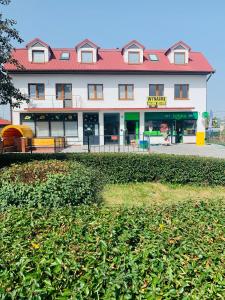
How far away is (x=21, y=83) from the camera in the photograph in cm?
2520

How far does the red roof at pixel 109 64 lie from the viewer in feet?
83.9

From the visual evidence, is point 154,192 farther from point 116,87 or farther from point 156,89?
point 156,89

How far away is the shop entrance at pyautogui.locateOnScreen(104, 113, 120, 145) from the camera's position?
26.7 m

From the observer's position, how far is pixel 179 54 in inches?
1094

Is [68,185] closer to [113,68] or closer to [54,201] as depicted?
[54,201]

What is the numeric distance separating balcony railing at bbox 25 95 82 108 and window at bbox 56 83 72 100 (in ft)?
1.00

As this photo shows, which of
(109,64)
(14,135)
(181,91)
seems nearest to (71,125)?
(14,135)

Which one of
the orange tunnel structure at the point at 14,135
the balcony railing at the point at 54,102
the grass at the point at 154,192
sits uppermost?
the balcony railing at the point at 54,102

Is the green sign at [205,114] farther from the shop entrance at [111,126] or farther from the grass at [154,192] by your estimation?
the grass at [154,192]

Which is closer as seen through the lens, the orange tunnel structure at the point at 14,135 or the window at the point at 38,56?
the orange tunnel structure at the point at 14,135

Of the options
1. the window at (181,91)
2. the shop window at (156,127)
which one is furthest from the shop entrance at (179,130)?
the window at (181,91)

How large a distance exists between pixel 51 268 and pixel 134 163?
8759 mm

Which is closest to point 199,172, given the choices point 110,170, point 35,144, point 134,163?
point 134,163

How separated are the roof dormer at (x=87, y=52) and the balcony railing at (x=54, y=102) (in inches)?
166
